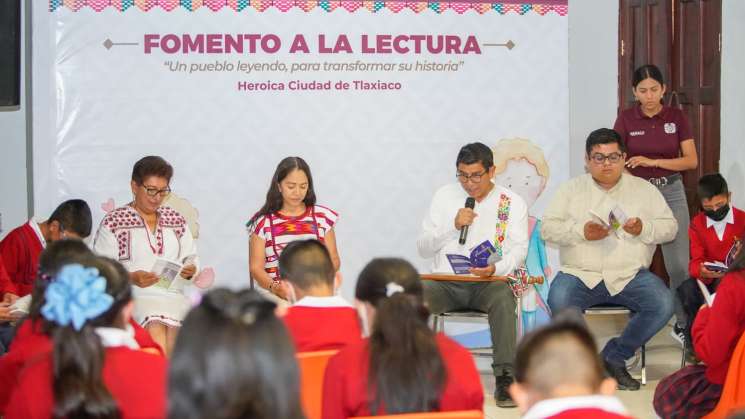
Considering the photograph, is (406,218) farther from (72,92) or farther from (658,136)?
(72,92)

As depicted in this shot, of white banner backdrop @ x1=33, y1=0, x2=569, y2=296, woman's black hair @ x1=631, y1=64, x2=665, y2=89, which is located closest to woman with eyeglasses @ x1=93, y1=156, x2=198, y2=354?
white banner backdrop @ x1=33, y1=0, x2=569, y2=296

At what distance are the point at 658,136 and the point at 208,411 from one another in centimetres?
466

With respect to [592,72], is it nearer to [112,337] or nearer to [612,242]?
[612,242]

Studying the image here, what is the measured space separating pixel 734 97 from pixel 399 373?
14.8ft

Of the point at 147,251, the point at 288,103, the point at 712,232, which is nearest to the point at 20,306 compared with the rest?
the point at 147,251

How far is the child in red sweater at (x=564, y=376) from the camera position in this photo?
1904 millimetres

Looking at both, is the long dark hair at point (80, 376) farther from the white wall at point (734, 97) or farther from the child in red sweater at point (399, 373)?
the white wall at point (734, 97)

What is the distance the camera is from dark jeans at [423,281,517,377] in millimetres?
4941

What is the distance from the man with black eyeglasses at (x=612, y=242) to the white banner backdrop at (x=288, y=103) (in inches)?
26.4

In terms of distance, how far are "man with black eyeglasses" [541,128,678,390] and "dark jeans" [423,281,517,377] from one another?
40cm

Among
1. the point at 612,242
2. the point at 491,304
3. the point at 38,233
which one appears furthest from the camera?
the point at 612,242

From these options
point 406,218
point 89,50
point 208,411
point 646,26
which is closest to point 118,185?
point 89,50

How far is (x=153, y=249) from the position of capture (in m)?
5.00

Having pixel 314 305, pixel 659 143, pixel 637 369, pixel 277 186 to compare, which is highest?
pixel 659 143
